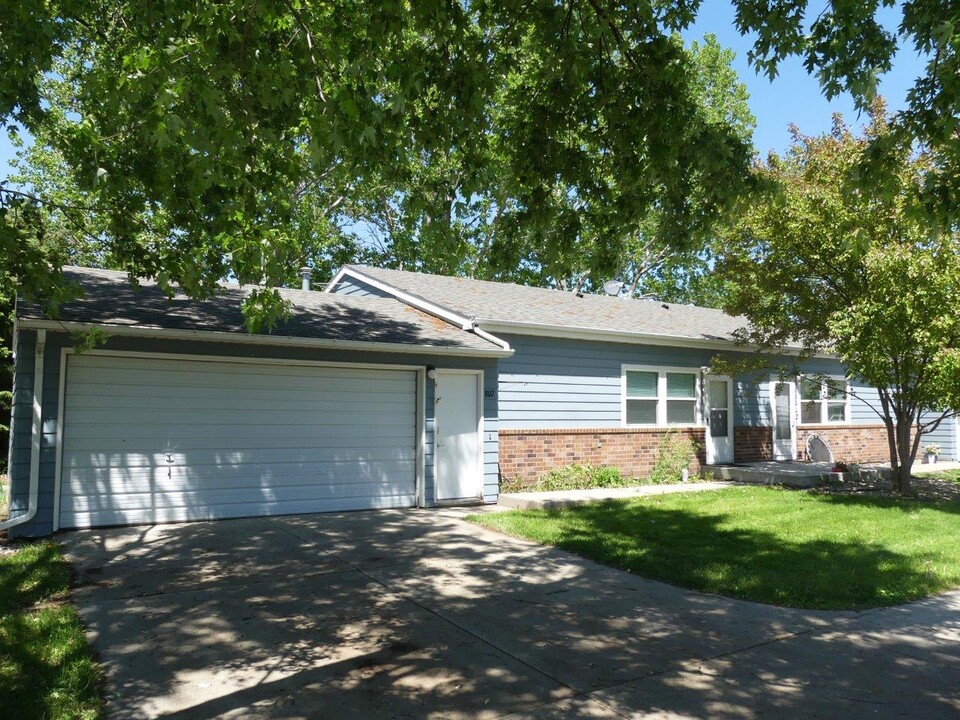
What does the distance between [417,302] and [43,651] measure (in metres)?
10.2

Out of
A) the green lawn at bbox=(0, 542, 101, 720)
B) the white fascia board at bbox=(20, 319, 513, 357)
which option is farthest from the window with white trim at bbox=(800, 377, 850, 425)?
the green lawn at bbox=(0, 542, 101, 720)

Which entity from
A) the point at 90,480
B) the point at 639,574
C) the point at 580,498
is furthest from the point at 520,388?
the point at 90,480

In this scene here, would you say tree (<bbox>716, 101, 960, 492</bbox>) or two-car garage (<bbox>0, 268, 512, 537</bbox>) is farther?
tree (<bbox>716, 101, 960, 492</bbox>)

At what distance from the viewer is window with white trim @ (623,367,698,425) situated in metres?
15.8

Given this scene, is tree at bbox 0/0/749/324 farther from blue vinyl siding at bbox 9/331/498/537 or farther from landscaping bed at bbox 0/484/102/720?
landscaping bed at bbox 0/484/102/720

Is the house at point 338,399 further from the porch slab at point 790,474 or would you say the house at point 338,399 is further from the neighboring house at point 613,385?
the porch slab at point 790,474

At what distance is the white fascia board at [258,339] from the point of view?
899 cm

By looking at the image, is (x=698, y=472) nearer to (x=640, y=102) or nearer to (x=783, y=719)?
(x=640, y=102)

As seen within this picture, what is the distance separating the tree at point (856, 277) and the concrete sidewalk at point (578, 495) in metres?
3.65

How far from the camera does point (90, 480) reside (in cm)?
947

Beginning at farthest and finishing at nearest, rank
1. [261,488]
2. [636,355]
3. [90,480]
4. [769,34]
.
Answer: [636,355] < [261,488] < [90,480] < [769,34]

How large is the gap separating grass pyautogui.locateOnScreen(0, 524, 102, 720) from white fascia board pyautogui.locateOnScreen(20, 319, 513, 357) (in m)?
2.75

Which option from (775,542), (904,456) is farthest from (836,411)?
(775,542)

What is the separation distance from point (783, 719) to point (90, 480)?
836cm
